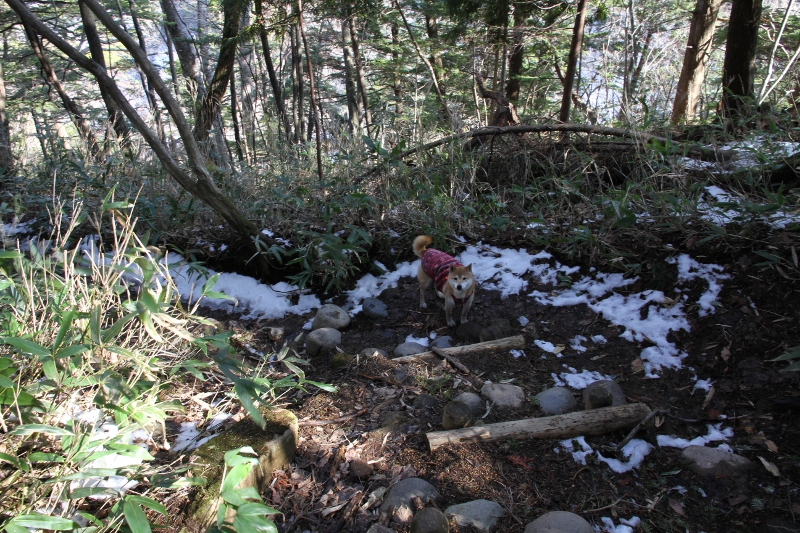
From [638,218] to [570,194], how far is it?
0.89 meters

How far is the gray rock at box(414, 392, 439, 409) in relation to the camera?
2320mm

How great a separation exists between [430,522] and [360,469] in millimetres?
477

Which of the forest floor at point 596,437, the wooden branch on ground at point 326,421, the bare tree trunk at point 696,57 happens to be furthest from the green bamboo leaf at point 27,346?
the bare tree trunk at point 696,57

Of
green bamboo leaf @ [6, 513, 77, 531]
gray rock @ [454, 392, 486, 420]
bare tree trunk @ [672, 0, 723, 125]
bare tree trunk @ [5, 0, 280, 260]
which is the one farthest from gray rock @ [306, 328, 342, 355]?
bare tree trunk @ [672, 0, 723, 125]

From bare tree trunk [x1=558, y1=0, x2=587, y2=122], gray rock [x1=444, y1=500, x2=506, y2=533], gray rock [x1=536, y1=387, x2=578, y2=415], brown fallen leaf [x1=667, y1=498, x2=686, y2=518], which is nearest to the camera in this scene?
gray rock [x1=444, y1=500, x2=506, y2=533]

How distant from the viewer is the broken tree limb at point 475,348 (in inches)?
110

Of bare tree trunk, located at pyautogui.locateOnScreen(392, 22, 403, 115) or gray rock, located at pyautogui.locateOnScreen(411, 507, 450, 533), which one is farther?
bare tree trunk, located at pyautogui.locateOnScreen(392, 22, 403, 115)

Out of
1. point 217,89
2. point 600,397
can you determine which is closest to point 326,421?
point 600,397

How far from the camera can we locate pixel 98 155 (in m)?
5.00

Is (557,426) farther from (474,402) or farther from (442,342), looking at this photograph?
(442,342)

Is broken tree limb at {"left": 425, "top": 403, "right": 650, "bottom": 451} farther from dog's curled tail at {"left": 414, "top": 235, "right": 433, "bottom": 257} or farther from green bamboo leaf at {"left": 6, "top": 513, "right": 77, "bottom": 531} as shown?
dog's curled tail at {"left": 414, "top": 235, "right": 433, "bottom": 257}

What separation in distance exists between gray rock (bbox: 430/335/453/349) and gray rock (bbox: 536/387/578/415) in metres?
0.83

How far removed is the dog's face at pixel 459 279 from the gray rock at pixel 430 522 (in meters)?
1.82

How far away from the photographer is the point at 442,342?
122 inches
